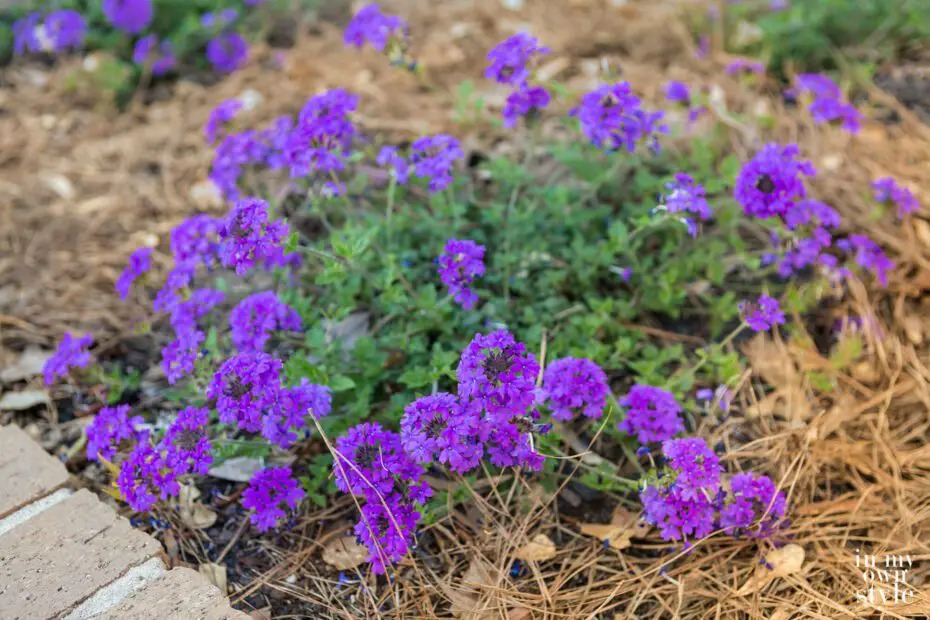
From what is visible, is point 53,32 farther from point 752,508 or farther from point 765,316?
point 752,508

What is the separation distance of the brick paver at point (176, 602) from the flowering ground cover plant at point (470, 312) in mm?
234

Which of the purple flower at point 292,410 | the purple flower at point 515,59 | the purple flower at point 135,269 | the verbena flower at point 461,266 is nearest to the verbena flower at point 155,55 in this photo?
the purple flower at point 135,269

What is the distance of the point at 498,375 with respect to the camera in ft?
6.67

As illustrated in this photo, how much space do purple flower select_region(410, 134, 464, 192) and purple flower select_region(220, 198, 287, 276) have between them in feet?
1.85

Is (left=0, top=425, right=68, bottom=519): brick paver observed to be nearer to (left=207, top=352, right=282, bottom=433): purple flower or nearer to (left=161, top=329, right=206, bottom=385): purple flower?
(left=161, top=329, right=206, bottom=385): purple flower

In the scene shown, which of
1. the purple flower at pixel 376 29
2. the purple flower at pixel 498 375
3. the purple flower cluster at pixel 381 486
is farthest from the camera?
the purple flower at pixel 376 29

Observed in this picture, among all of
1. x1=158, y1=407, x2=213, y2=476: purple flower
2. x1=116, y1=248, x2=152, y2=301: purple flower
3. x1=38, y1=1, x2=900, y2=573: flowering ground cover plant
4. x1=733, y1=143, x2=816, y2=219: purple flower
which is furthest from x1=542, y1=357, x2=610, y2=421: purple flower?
x1=116, y1=248, x2=152, y2=301: purple flower

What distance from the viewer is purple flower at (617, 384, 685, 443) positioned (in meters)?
2.45

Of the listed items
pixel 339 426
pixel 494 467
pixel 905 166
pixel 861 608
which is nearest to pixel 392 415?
pixel 339 426

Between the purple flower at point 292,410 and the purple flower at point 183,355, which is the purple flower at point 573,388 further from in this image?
the purple flower at point 183,355

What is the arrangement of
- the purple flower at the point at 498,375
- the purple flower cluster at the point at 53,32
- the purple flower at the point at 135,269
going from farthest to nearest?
1. the purple flower cluster at the point at 53,32
2. the purple flower at the point at 135,269
3. the purple flower at the point at 498,375

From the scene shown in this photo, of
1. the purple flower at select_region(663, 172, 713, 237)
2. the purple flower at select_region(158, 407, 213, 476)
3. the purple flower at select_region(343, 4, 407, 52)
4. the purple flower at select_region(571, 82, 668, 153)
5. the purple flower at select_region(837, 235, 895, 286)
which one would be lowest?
the purple flower at select_region(837, 235, 895, 286)

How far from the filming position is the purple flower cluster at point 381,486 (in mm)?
2137

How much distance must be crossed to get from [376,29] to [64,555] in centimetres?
206
